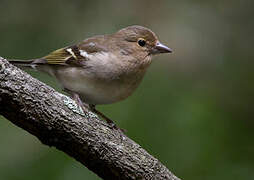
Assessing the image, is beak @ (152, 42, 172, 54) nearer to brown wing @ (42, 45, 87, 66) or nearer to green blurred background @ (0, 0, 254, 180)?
green blurred background @ (0, 0, 254, 180)

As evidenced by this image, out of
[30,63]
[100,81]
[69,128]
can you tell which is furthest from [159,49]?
[69,128]

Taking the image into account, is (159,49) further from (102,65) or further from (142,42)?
(102,65)

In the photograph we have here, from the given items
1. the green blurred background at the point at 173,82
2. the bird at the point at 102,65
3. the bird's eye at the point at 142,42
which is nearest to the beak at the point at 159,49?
the bird at the point at 102,65

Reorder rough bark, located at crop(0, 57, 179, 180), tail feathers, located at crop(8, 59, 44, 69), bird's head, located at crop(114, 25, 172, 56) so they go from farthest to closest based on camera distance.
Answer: bird's head, located at crop(114, 25, 172, 56)
tail feathers, located at crop(8, 59, 44, 69)
rough bark, located at crop(0, 57, 179, 180)

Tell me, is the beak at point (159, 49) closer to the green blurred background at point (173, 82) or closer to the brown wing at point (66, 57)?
the green blurred background at point (173, 82)

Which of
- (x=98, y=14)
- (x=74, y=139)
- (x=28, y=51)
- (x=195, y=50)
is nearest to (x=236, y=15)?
(x=195, y=50)

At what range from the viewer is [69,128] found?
10.7ft

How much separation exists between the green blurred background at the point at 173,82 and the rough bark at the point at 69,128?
0.81 meters

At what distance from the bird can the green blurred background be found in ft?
0.98

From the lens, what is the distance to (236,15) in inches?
244

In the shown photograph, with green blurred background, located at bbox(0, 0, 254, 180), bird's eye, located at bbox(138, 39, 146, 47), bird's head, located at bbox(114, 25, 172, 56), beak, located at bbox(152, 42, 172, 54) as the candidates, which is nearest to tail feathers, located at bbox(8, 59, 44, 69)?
green blurred background, located at bbox(0, 0, 254, 180)

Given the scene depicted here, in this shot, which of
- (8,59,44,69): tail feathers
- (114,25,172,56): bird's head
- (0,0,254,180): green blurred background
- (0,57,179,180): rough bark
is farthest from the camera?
(114,25,172,56): bird's head

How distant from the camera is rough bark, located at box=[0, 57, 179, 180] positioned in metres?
3.09

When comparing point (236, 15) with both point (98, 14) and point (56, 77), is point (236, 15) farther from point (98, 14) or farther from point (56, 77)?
point (56, 77)
